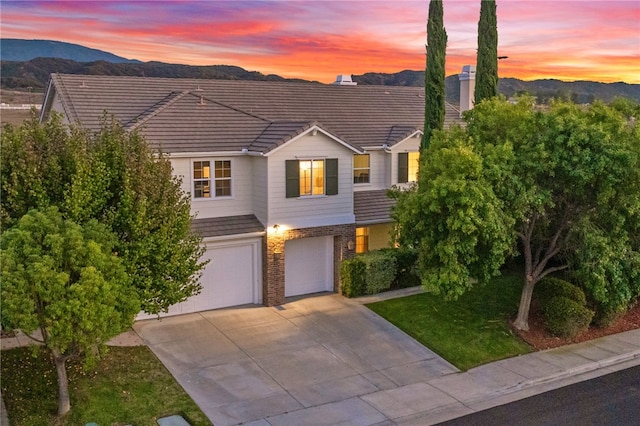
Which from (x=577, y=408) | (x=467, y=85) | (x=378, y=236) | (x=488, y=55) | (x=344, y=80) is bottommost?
(x=577, y=408)

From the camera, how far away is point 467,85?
2942 centimetres

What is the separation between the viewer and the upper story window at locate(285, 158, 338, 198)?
20344 mm

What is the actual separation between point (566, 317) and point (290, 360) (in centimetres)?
863

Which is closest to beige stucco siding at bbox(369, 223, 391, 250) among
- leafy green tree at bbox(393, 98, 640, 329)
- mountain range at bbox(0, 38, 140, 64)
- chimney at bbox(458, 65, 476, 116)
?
leafy green tree at bbox(393, 98, 640, 329)

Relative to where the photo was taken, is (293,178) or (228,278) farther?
(293,178)

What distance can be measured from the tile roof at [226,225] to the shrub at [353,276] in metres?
3.49

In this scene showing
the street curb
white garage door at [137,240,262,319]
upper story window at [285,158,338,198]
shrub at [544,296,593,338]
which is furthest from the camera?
upper story window at [285,158,338,198]

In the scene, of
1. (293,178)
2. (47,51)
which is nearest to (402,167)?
(293,178)

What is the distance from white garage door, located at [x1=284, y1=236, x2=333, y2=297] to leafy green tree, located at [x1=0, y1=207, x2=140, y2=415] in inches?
378

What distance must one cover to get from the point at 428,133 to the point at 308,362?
10356 millimetres

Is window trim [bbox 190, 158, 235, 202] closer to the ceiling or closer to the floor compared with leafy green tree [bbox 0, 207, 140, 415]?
closer to the ceiling

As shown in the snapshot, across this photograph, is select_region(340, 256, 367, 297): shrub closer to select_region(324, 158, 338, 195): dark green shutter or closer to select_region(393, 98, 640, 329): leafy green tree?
select_region(324, 158, 338, 195): dark green shutter

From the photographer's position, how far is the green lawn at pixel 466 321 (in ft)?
57.2

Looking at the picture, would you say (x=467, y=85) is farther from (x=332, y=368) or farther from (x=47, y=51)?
(x=47, y=51)
